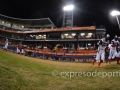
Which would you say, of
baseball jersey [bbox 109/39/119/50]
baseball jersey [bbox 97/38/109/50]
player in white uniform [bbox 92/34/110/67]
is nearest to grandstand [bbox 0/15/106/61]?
baseball jersey [bbox 109/39/119/50]

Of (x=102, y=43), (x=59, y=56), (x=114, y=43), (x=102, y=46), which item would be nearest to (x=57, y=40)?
(x=59, y=56)

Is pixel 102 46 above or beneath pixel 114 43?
beneath

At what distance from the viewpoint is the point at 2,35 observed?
47.6 metres

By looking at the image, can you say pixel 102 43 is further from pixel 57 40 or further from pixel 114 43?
pixel 57 40

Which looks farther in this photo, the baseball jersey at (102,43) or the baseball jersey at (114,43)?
the baseball jersey at (114,43)

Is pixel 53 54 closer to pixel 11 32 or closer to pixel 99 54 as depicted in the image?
pixel 99 54

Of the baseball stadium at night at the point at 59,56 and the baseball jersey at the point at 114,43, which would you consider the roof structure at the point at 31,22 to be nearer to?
the baseball stadium at night at the point at 59,56

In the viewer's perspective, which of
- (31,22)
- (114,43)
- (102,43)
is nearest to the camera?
(102,43)

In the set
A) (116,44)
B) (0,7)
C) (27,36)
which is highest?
(0,7)

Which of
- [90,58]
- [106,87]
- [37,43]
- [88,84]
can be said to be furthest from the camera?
[37,43]

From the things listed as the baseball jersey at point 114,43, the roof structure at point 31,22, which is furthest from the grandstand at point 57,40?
the baseball jersey at point 114,43

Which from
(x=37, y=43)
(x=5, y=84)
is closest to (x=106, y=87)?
(x=5, y=84)

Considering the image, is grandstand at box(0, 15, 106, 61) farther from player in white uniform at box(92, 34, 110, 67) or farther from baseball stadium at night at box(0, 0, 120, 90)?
player in white uniform at box(92, 34, 110, 67)

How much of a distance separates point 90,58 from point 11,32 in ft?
122
